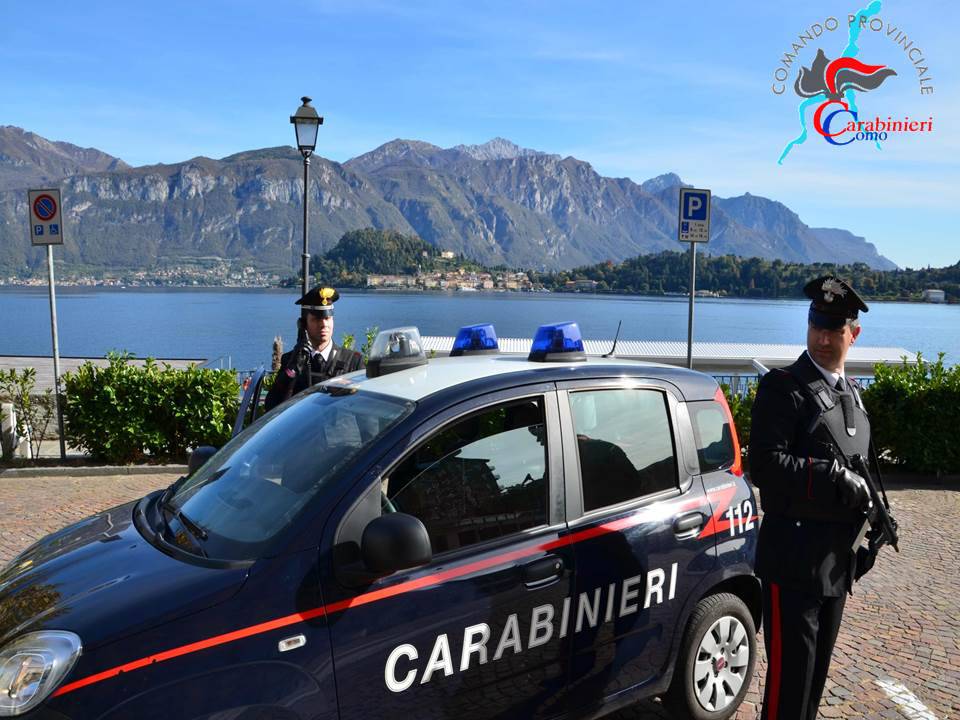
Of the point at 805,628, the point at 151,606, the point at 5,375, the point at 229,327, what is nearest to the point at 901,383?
the point at 805,628

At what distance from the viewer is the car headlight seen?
2160 millimetres

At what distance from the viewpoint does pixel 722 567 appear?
358 centimetres

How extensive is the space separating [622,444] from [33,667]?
2.35 metres

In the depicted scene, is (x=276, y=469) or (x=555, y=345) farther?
(x=555, y=345)

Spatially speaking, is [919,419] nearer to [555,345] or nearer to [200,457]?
[555,345]

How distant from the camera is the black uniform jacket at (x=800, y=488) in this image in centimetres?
292

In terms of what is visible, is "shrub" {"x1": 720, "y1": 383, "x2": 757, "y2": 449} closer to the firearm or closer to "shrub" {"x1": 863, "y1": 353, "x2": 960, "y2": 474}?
"shrub" {"x1": 863, "y1": 353, "x2": 960, "y2": 474}

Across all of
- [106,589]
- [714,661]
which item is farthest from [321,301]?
[714,661]

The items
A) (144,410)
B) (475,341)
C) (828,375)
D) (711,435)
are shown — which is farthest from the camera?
(144,410)

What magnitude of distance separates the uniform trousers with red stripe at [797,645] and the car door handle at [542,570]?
0.91 m

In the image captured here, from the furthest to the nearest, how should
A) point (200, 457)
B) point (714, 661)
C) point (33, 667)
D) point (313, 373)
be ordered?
point (313, 373) < point (200, 457) < point (714, 661) < point (33, 667)

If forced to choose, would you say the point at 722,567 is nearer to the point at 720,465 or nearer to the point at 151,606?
the point at 720,465

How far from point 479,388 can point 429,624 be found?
929 millimetres

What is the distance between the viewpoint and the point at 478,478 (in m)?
2.91
